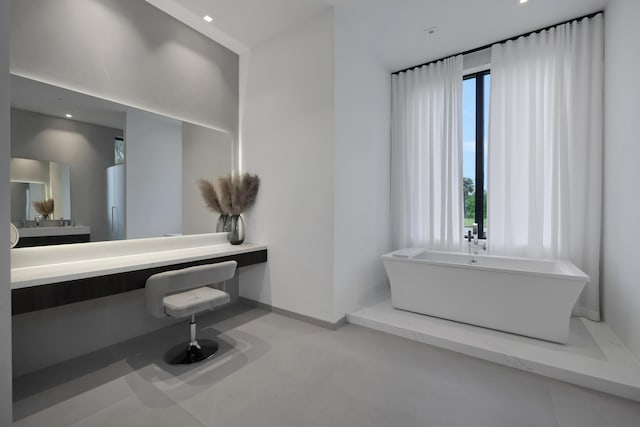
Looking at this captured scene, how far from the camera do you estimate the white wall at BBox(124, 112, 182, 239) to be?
2.59 meters

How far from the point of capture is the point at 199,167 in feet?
10.3

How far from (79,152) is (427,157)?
→ 3.71m

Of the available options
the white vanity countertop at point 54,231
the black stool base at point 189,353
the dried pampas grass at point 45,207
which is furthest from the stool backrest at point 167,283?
the dried pampas grass at point 45,207

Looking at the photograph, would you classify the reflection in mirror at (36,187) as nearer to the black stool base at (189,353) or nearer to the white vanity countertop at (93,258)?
the white vanity countertop at (93,258)

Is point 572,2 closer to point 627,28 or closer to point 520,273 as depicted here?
point 627,28

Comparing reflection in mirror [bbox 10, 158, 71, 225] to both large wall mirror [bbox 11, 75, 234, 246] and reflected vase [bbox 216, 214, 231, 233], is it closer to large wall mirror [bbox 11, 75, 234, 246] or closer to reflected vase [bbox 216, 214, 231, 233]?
large wall mirror [bbox 11, 75, 234, 246]

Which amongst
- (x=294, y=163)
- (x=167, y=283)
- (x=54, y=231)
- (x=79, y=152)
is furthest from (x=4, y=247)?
(x=294, y=163)

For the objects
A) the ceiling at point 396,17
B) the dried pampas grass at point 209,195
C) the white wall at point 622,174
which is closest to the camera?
the white wall at point 622,174

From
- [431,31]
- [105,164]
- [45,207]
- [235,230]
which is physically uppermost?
[431,31]

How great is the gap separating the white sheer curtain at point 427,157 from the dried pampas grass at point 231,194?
196 cm

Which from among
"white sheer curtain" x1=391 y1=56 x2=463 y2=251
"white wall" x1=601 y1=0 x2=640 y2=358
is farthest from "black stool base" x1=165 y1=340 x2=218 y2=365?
"white wall" x1=601 y1=0 x2=640 y2=358

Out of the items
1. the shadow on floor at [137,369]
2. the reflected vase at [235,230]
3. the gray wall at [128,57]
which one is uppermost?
the gray wall at [128,57]

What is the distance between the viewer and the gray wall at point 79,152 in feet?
6.95

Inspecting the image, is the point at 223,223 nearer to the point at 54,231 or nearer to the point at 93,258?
the point at 93,258
